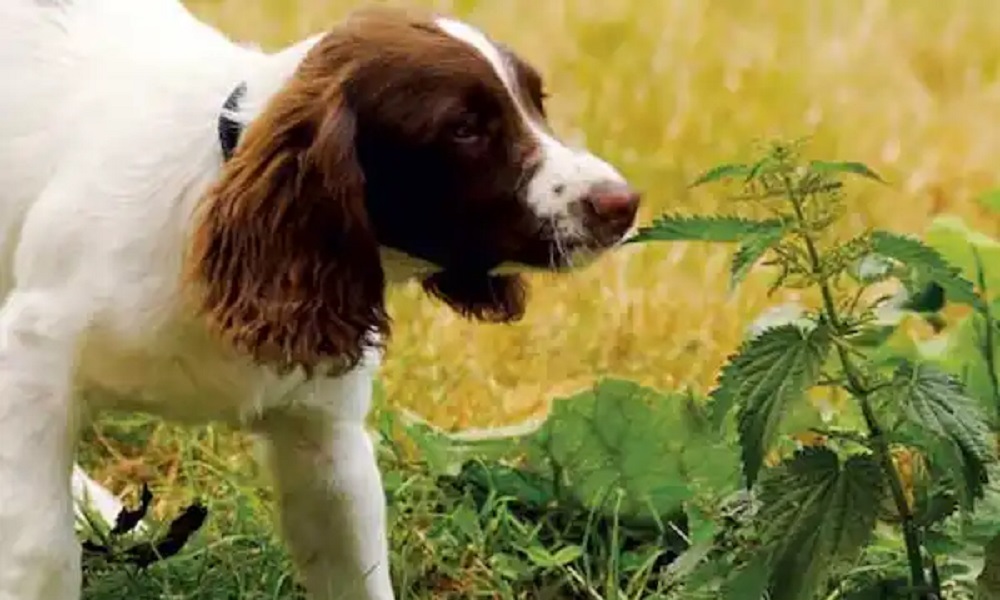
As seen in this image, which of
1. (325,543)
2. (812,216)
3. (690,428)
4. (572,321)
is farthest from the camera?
(572,321)

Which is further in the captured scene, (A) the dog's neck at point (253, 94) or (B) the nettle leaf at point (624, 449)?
(B) the nettle leaf at point (624, 449)

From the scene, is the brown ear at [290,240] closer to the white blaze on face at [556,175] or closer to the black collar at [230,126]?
the black collar at [230,126]

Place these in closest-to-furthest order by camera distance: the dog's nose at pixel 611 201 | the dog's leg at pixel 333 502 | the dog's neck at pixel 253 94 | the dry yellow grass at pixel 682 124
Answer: the dog's nose at pixel 611 201 < the dog's neck at pixel 253 94 < the dog's leg at pixel 333 502 < the dry yellow grass at pixel 682 124

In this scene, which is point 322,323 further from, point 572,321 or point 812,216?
point 572,321

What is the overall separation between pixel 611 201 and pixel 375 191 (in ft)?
0.80

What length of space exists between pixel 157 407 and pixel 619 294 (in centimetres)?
144

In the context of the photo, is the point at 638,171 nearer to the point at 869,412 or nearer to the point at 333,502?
the point at 333,502

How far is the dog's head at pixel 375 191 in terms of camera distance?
2.21 meters

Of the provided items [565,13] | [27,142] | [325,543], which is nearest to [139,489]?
[325,543]

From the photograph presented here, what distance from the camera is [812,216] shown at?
2180 mm

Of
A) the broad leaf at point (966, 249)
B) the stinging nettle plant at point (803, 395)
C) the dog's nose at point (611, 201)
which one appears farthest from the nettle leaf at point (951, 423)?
the broad leaf at point (966, 249)

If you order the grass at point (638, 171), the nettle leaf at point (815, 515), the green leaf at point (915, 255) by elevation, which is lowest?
the grass at point (638, 171)

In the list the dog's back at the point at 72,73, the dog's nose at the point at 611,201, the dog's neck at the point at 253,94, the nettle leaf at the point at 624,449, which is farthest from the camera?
the nettle leaf at the point at 624,449

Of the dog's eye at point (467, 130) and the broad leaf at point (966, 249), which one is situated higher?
the dog's eye at point (467, 130)
